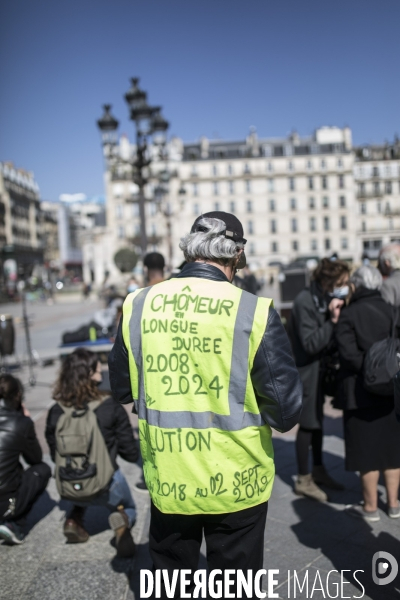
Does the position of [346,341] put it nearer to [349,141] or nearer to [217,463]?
[217,463]

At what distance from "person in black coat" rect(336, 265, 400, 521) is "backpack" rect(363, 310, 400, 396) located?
165 mm

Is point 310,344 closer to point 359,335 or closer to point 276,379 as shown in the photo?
point 359,335

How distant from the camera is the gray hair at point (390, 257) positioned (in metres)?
5.07

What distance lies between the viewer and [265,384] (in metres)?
2.07

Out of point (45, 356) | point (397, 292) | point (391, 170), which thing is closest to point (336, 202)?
point (391, 170)

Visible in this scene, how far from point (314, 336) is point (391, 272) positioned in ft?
4.91

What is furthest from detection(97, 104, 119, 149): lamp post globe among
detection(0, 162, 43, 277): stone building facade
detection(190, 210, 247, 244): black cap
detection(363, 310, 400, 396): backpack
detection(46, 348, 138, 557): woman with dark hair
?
detection(0, 162, 43, 277): stone building facade

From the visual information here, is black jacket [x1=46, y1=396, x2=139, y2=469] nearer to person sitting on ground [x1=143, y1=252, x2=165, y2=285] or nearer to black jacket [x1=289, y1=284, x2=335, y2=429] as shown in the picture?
black jacket [x1=289, y1=284, x2=335, y2=429]

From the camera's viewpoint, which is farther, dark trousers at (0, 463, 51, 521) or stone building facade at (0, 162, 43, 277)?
stone building facade at (0, 162, 43, 277)

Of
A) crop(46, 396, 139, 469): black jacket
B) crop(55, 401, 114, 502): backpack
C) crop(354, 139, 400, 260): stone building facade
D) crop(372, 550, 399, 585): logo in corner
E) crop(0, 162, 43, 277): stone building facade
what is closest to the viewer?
crop(372, 550, 399, 585): logo in corner

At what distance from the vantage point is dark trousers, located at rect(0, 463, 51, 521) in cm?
384

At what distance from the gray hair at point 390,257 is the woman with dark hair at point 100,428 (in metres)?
2.80

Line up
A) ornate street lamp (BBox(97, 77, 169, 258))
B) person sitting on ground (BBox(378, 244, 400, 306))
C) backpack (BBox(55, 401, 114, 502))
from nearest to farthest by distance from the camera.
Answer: backpack (BBox(55, 401, 114, 502)), person sitting on ground (BBox(378, 244, 400, 306)), ornate street lamp (BBox(97, 77, 169, 258))

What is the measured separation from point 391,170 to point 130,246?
1472 inches
